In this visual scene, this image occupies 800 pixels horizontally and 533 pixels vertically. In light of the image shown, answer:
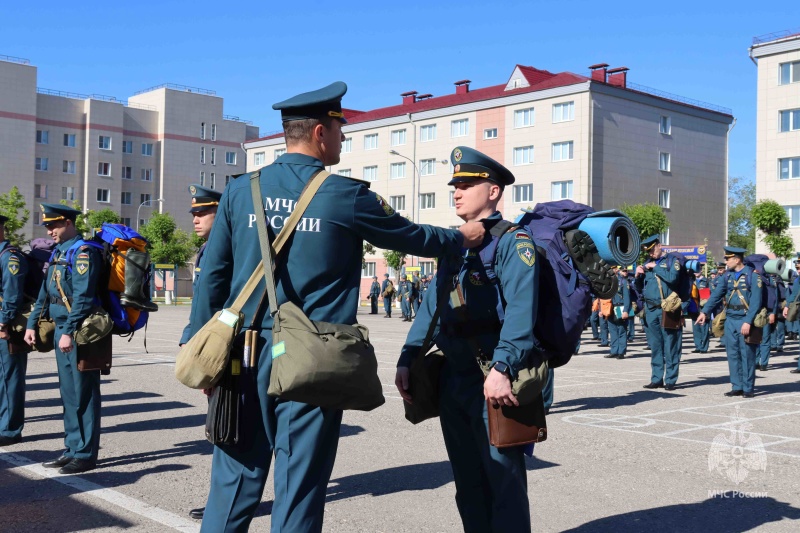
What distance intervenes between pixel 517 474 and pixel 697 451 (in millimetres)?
4660

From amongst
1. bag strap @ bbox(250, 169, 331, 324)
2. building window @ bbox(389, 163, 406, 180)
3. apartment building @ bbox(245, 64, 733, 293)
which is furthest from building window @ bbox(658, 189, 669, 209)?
bag strap @ bbox(250, 169, 331, 324)

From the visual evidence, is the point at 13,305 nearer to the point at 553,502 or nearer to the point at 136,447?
the point at 136,447

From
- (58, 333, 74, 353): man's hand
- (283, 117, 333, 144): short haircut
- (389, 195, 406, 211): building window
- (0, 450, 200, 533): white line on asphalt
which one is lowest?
(0, 450, 200, 533): white line on asphalt

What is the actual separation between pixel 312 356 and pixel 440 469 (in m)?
4.14

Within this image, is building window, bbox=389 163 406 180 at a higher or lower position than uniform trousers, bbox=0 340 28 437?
higher

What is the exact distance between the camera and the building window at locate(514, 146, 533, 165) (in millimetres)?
59500

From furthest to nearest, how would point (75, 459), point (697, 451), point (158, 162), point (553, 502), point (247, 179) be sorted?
point (158, 162) → point (697, 451) → point (75, 459) → point (553, 502) → point (247, 179)

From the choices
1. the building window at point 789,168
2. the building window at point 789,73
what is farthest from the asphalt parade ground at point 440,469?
the building window at point 789,73

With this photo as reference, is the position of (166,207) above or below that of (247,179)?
above

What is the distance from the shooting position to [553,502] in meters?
6.05

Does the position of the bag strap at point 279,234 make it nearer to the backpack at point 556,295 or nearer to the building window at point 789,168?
the backpack at point 556,295

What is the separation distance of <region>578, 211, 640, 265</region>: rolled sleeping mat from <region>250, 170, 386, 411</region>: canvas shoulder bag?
1.31m

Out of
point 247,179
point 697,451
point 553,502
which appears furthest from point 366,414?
point 247,179

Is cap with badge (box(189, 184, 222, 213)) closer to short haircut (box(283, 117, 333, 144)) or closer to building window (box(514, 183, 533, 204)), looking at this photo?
short haircut (box(283, 117, 333, 144))
